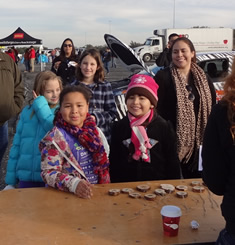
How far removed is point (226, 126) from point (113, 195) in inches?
42.9

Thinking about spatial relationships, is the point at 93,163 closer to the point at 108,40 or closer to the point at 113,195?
the point at 113,195

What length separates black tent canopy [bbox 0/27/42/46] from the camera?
24.3 meters

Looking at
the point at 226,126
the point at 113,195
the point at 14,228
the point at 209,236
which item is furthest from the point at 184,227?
the point at 14,228

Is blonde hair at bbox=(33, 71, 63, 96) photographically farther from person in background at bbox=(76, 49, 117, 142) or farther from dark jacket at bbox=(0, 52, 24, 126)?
person in background at bbox=(76, 49, 117, 142)

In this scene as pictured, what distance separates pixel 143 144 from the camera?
2674 mm

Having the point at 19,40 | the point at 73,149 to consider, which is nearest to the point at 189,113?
the point at 73,149

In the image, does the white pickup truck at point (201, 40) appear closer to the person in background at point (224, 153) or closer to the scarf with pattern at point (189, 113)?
the scarf with pattern at point (189, 113)

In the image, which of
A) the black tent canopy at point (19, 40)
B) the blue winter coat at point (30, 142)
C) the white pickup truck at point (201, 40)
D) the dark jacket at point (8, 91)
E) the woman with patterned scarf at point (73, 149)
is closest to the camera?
the woman with patterned scarf at point (73, 149)

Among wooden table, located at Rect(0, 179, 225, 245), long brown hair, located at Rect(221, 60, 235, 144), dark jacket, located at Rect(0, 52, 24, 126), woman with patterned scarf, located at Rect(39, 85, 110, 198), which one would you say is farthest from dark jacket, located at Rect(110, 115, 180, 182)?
long brown hair, located at Rect(221, 60, 235, 144)

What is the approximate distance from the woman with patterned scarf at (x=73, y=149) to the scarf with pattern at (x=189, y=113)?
3.18 feet

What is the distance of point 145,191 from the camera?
2.36 metres

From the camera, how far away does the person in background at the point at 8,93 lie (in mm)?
3391

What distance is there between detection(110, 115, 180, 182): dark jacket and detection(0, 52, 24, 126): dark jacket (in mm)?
1178

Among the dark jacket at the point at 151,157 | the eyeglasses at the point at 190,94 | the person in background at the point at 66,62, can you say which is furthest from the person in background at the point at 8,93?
the person in background at the point at 66,62
